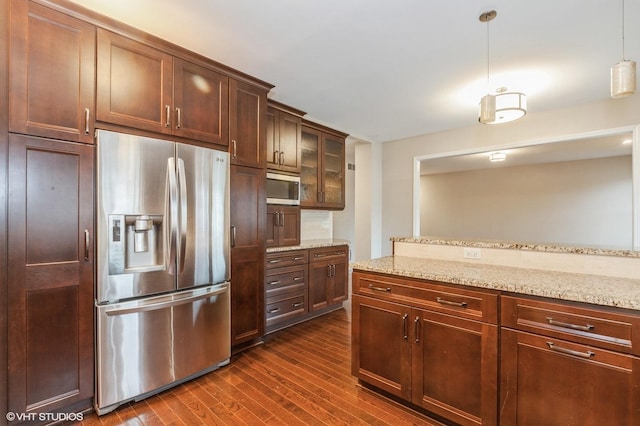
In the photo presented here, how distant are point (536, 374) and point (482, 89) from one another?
278 centimetres

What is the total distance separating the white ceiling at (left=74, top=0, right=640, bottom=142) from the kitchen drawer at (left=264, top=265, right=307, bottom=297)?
1963 mm

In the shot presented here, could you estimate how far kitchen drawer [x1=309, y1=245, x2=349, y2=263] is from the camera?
3654mm

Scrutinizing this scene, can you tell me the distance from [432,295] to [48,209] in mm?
2372

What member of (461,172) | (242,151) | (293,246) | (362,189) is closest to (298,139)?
(242,151)

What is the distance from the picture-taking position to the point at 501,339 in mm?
1581

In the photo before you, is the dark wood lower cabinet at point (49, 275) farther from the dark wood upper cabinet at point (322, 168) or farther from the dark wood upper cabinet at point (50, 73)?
the dark wood upper cabinet at point (322, 168)

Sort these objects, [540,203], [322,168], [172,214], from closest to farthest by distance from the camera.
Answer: [172,214] < [322,168] < [540,203]

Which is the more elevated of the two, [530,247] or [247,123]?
[247,123]

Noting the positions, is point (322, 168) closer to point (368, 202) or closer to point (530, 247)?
point (368, 202)

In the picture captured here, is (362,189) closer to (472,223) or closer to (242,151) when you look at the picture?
(242,151)

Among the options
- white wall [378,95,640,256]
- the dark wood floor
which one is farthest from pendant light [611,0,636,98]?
the dark wood floor

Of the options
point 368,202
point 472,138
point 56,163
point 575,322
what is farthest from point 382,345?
point 472,138

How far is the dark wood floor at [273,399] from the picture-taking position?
187 centimetres

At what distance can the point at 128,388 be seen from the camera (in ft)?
6.45
